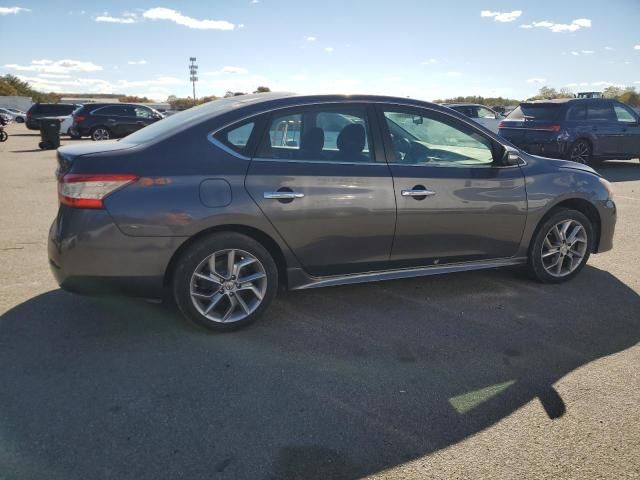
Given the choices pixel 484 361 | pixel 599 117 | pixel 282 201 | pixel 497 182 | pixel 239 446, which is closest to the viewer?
pixel 239 446

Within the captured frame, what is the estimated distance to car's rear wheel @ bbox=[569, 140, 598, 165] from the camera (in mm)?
12492

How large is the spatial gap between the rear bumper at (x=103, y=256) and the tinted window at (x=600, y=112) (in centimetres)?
1238

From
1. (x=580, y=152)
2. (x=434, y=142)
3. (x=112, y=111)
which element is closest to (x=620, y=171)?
(x=580, y=152)

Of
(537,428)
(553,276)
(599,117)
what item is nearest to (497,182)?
(553,276)

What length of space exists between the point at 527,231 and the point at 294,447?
3.01 meters

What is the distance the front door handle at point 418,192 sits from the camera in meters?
3.96

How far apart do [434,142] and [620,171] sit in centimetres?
1157

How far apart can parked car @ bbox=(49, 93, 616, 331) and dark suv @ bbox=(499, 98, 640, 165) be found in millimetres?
8473

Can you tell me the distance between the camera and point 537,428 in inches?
105

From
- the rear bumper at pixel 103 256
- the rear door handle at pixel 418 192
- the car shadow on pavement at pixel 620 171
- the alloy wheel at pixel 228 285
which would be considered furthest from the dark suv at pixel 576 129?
the rear bumper at pixel 103 256

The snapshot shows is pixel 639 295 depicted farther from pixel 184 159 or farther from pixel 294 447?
pixel 184 159

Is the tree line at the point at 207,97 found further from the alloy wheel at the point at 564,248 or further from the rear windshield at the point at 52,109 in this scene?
the alloy wheel at the point at 564,248

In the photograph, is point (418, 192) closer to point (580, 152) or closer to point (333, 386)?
point (333, 386)

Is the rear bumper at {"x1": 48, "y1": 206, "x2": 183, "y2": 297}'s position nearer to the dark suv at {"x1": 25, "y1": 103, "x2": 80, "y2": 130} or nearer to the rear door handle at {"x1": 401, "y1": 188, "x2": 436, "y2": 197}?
the rear door handle at {"x1": 401, "y1": 188, "x2": 436, "y2": 197}
